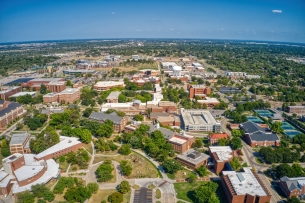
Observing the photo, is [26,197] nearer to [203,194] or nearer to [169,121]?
[203,194]

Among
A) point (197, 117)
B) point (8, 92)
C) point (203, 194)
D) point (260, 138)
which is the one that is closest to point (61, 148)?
point (203, 194)

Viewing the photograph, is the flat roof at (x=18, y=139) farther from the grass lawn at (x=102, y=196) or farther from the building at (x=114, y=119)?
the grass lawn at (x=102, y=196)

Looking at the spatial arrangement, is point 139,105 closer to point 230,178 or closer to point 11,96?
point 230,178

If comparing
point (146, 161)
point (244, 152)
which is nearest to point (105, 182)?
point (146, 161)

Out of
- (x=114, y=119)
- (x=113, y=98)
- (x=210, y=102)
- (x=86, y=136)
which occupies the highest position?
(x=113, y=98)

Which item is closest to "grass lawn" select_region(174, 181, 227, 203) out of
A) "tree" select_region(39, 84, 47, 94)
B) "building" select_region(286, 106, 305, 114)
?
"building" select_region(286, 106, 305, 114)

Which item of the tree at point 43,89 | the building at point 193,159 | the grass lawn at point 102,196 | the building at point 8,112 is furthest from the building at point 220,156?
the tree at point 43,89

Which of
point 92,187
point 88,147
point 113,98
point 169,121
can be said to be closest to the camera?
point 92,187

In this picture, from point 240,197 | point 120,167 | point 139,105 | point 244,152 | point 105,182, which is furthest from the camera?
point 139,105
